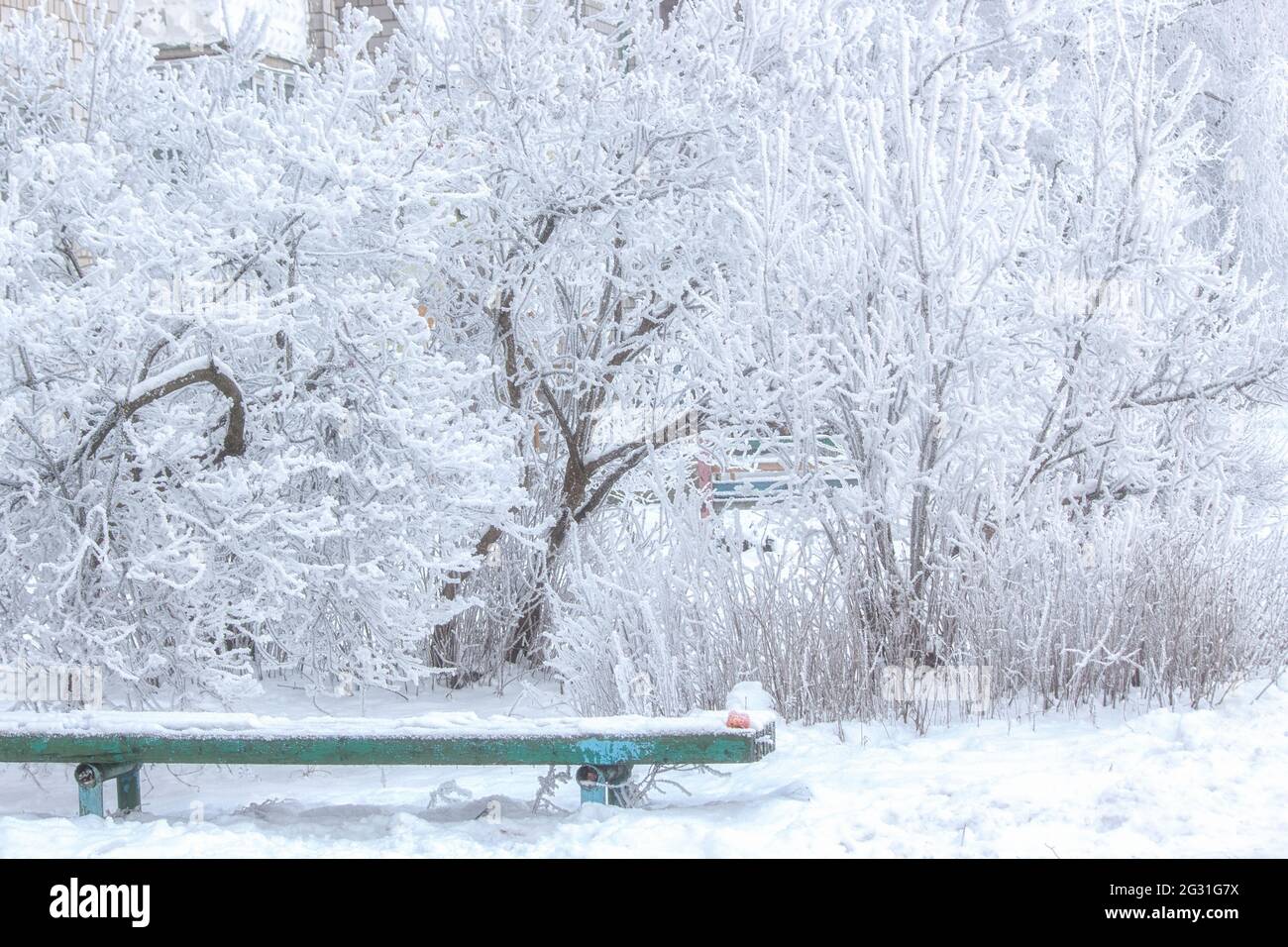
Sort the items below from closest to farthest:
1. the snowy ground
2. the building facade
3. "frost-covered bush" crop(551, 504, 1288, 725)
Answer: the snowy ground < "frost-covered bush" crop(551, 504, 1288, 725) < the building facade

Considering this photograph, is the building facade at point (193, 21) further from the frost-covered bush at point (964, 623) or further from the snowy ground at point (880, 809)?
the snowy ground at point (880, 809)

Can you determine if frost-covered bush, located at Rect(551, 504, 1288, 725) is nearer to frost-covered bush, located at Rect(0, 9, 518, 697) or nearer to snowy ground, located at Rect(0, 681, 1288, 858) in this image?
snowy ground, located at Rect(0, 681, 1288, 858)

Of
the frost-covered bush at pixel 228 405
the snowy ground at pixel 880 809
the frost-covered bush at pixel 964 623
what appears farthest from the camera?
the frost-covered bush at pixel 228 405

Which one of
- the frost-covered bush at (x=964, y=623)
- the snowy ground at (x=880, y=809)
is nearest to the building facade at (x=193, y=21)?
the frost-covered bush at (x=964, y=623)

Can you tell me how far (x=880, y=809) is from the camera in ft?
14.6

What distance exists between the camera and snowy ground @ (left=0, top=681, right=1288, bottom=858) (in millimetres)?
4172

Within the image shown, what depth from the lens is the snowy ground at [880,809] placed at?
4.17 meters

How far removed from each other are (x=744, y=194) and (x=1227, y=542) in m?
2.62

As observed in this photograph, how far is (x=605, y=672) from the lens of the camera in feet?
21.2

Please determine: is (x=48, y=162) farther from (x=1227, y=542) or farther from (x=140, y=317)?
(x=1227, y=542)

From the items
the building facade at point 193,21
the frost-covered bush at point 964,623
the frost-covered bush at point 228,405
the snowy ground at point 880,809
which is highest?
the building facade at point 193,21

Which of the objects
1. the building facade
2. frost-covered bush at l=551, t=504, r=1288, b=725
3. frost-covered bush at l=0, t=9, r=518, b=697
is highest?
the building facade

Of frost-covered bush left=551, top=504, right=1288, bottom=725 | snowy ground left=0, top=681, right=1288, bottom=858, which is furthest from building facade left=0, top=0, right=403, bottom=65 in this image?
snowy ground left=0, top=681, right=1288, bottom=858

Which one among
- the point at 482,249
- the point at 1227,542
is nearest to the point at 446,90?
the point at 482,249
